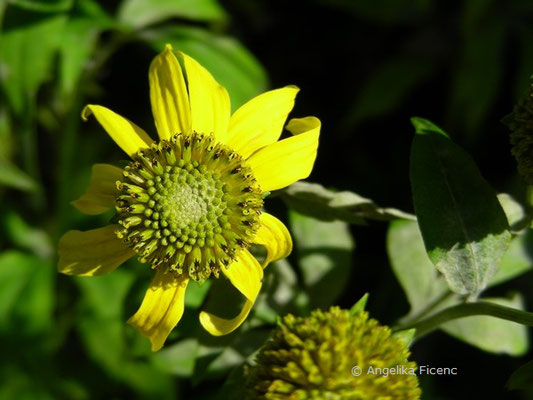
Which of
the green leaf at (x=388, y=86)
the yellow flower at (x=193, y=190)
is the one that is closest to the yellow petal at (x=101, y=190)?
the yellow flower at (x=193, y=190)

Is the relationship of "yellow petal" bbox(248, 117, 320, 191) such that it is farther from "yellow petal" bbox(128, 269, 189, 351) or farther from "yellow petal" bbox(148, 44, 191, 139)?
"yellow petal" bbox(128, 269, 189, 351)

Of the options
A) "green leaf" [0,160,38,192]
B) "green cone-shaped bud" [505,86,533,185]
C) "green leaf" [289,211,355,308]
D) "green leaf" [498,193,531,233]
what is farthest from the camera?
"green leaf" [0,160,38,192]

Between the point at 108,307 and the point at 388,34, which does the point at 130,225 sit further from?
the point at 388,34

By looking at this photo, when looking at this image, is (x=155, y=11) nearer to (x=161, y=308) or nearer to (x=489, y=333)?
(x=161, y=308)

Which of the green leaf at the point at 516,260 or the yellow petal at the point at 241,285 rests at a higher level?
the green leaf at the point at 516,260

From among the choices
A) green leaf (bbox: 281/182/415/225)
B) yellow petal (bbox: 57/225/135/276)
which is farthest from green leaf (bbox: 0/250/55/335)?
green leaf (bbox: 281/182/415/225)

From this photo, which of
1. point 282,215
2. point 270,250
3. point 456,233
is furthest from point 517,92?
point 270,250

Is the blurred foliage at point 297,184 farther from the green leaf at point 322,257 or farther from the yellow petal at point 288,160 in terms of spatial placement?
the yellow petal at point 288,160
